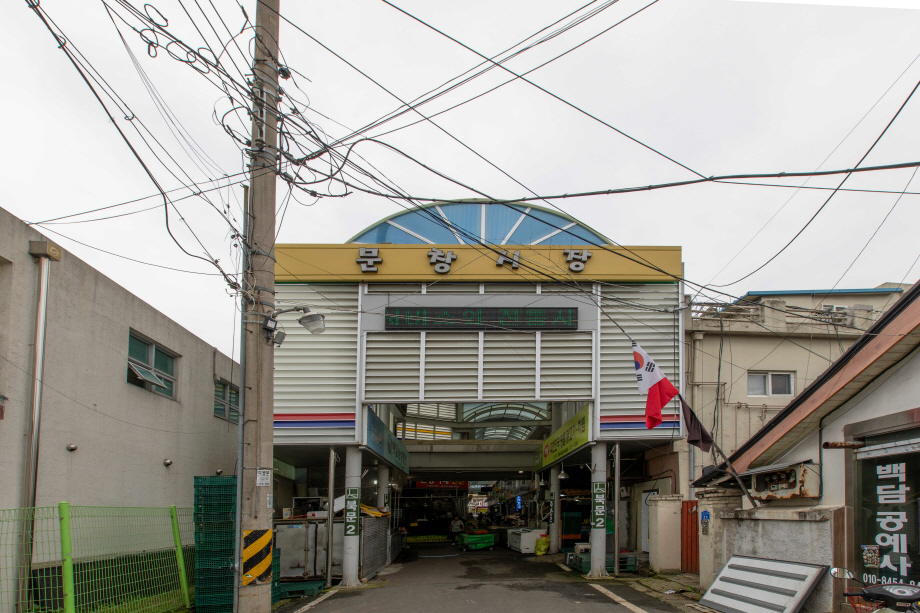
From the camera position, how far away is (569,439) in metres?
18.8

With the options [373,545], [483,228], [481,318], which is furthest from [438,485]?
[481,318]

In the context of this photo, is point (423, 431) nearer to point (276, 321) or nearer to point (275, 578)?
point (275, 578)

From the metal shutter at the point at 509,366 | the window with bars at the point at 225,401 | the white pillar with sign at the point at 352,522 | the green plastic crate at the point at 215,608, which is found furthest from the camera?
the window with bars at the point at 225,401

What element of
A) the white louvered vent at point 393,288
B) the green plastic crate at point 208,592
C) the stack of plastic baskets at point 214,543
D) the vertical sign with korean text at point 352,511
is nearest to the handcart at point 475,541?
the vertical sign with korean text at point 352,511

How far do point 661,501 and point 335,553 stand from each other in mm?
7555

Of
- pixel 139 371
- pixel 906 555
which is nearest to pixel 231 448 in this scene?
pixel 139 371

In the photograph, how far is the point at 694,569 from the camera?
15.4 m

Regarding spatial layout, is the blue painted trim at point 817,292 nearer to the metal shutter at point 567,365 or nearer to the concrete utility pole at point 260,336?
the metal shutter at point 567,365

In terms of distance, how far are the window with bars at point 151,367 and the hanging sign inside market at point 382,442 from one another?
416 cm

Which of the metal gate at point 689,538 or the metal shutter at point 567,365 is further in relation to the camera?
the metal shutter at point 567,365

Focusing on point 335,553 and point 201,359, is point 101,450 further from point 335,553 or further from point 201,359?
point 335,553

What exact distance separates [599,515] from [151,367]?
1005 cm

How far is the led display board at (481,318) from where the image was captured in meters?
15.8

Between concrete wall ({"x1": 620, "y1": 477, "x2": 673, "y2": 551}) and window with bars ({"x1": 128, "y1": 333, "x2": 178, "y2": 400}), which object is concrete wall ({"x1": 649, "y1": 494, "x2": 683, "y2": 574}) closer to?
concrete wall ({"x1": 620, "y1": 477, "x2": 673, "y2": 551})
